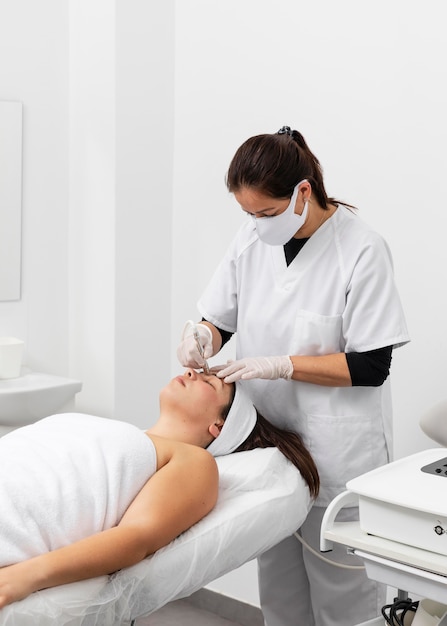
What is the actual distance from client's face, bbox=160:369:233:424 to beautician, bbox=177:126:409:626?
48mm

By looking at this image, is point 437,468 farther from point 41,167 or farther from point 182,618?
point 41,167

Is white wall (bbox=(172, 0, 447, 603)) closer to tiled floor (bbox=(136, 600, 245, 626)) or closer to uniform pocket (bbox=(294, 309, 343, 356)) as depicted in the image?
tiled floor (bbox=(136, 600, 245, 626))

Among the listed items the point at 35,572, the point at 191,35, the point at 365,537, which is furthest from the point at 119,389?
the point at 365,537

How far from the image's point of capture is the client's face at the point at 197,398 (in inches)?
73.5

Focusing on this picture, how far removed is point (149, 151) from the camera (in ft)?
9.58

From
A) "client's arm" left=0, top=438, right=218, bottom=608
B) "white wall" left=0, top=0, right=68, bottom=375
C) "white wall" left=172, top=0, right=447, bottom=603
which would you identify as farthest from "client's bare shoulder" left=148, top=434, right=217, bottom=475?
"white wall" left=0, top=0, right=68, bottom=375

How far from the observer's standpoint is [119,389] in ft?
9.61

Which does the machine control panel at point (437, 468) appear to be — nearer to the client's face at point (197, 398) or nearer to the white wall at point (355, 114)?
the client's face at point (197, 398)

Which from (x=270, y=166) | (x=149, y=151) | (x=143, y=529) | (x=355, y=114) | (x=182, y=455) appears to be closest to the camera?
(x=143, y=529)

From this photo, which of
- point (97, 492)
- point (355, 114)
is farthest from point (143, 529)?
point (355, 114)

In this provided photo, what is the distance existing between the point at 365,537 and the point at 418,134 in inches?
55.1

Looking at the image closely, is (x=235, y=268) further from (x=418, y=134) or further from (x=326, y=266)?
(x=418, y=134)

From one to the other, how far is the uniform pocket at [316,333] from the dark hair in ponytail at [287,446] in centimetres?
20

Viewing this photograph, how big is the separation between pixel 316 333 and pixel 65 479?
0.70 m
